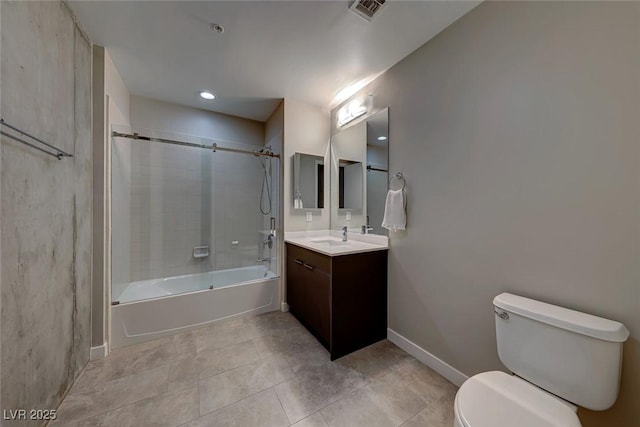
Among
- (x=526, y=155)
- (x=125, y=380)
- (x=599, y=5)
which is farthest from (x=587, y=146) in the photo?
(x=125, y=380)

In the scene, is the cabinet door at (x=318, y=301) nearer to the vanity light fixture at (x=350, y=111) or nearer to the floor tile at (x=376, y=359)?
the floor tile at (x=376, y=359)

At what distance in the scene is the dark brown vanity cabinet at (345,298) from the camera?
5.76 ft

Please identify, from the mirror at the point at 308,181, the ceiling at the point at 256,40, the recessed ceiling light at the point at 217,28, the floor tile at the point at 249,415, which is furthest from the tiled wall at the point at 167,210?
the floor tile at the point at 249,415

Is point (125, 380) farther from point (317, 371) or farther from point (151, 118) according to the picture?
point (151, 118)

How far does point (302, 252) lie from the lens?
2203 millimetres

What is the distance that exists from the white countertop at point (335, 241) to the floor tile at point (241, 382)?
0.92 m

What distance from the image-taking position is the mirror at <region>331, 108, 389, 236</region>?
6.82 ft

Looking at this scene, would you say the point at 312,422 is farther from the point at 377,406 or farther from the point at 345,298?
the point at 345,298

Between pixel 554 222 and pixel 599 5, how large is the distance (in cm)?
97

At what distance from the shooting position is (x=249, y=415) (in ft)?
4.19

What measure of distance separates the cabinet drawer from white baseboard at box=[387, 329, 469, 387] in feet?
2.92

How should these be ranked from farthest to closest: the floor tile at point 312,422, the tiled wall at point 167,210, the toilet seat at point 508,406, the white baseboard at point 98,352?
the tiled wall at point 167,210 < the white baseboard at point 98,352 < the floor tile at point 312,422 < the toilet seat at point 508,406

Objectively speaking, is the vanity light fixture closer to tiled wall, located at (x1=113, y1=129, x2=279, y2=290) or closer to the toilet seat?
tiled wall, located at (x1=113, y1=129, x2=279, y2=290)

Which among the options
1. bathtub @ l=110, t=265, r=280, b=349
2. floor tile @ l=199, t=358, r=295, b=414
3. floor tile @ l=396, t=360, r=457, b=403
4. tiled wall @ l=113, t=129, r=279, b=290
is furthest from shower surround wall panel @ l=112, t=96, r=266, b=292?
floor tile @ l=396, t=360, r=457, b=403
